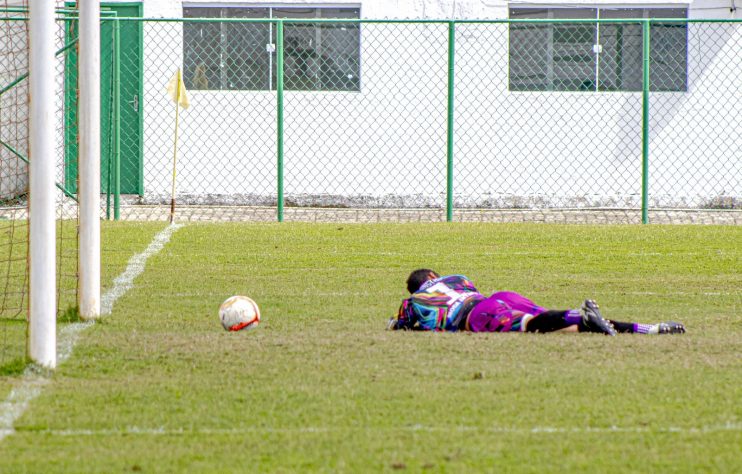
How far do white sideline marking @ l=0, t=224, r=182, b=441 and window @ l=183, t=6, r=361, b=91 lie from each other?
6.50 m

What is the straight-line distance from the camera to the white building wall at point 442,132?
16.4m

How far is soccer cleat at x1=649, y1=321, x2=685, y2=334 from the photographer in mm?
6699

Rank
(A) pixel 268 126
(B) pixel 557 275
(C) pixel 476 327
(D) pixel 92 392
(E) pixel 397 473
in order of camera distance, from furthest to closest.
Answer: (A) pixel 268 126 → (B) pixel 557 275 → (C) pixel 476 327 → (D) pixel 92 392 → (E) pixel 397 473

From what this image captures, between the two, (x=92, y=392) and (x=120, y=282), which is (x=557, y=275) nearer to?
(x=120, y=282)

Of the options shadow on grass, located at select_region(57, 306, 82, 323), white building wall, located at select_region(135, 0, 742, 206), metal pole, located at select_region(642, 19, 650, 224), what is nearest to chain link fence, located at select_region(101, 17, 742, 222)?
white building wall, located at select_region(135, 0, 742, 206)

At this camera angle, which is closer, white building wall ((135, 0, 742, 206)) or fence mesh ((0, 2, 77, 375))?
fence mesh ((0, 2, 77, 375))

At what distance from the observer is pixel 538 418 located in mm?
4660

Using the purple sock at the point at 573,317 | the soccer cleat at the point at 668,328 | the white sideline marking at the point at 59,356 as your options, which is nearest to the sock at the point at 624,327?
the soccer cleat at the point at 668,328

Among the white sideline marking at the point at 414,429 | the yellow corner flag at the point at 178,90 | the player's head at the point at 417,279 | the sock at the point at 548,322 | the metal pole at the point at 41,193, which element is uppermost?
the yellow corner flag at the point at 178,90

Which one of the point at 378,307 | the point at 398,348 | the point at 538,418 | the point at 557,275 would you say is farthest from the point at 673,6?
the point at 538,418

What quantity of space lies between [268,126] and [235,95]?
25.7 inches

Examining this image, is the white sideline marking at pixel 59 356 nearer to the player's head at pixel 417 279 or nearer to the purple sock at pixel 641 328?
the player's head at pixel 417 279

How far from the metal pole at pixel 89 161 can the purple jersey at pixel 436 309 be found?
1911 millimetres

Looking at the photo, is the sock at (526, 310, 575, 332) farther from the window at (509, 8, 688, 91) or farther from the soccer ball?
the window at (509, 8, 688, 91)
